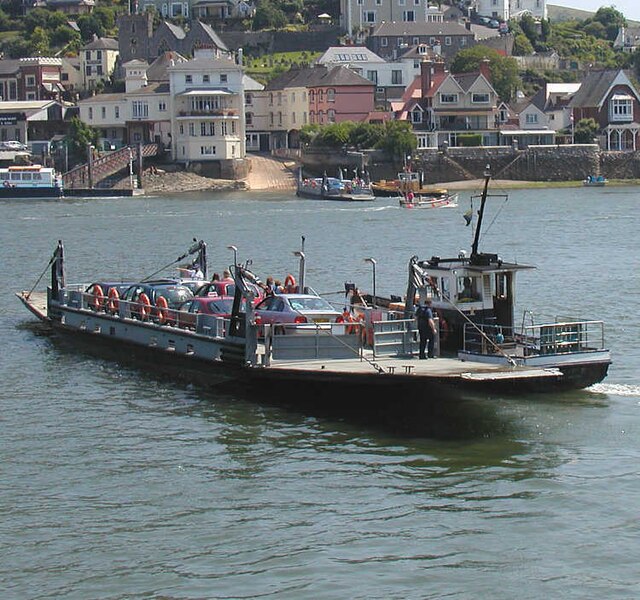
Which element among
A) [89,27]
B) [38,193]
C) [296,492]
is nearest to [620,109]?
[38,193]

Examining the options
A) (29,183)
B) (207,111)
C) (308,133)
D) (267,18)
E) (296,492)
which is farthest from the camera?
(267,18)

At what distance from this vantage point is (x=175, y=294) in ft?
127

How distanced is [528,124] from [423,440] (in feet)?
385

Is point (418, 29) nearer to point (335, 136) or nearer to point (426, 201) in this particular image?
point (335, 136)

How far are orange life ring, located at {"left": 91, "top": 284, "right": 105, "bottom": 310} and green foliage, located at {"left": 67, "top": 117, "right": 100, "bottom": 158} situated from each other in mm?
93685

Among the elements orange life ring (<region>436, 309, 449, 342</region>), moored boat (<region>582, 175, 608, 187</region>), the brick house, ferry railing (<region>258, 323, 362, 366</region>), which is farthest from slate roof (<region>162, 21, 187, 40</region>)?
ferry railing (<region>258, 323, 362, 366</region>)

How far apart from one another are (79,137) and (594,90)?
48156 millimetres

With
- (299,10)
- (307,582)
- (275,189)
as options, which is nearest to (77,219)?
(275,189)

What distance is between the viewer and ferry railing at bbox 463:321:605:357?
102 feet

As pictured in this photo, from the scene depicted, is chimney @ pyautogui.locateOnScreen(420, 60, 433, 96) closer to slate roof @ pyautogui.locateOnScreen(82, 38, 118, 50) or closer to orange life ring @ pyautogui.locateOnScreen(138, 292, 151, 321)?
slate roof @ pyautogui.locateOnScreen(82, 38, 118, 50)

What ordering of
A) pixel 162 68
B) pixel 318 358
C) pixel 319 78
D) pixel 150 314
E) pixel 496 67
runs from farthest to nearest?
pixel 496 67 → pixel 162 68 → pixel 319 78 → pixel 150 314 → pixel 318 358

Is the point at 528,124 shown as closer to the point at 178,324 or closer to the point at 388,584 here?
the point at 178,324

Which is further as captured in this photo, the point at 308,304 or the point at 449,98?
the point at 449,98

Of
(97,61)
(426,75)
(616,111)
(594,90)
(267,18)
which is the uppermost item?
(267,18)
